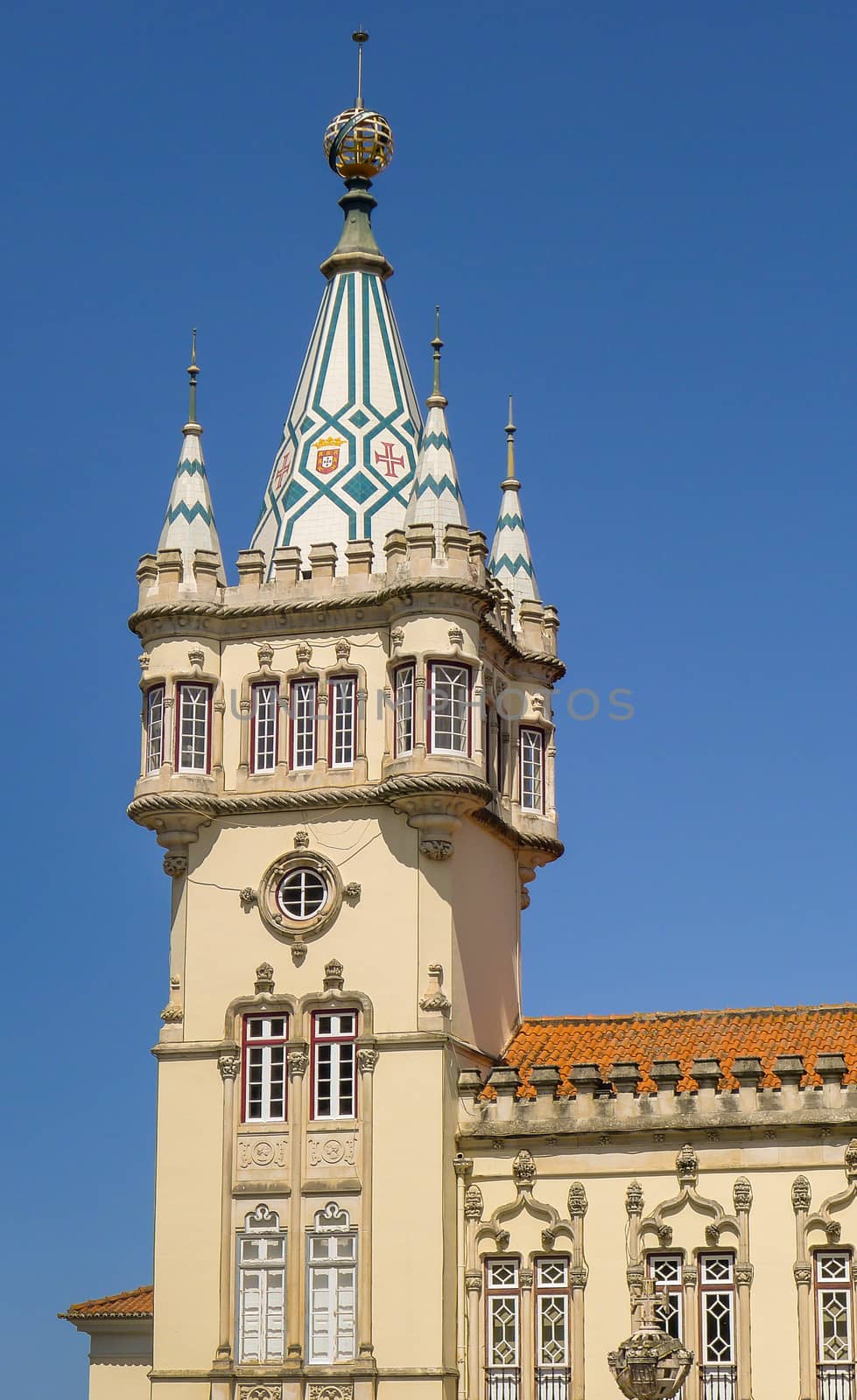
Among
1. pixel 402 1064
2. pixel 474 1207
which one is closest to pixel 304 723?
pixel 402 1064

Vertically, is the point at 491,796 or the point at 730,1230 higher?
the point at 491,796

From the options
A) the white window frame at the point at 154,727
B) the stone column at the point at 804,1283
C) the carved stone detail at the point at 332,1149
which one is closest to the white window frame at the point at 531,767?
the white window frame at the point at 154,727

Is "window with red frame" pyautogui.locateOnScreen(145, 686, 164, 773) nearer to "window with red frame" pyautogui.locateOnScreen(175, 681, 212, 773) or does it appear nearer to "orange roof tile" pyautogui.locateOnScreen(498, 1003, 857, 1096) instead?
"window with red frame" pyautogui.locateOnScreen(175, 681, 212, 773)

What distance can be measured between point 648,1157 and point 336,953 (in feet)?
23.4

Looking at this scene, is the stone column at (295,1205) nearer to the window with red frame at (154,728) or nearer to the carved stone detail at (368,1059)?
the carved stone detail at (368,1059)

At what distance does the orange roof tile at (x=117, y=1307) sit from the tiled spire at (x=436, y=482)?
58.3 ft

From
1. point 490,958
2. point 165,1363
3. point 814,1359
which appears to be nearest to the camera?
point 814,1359

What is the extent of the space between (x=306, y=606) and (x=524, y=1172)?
1193 cm

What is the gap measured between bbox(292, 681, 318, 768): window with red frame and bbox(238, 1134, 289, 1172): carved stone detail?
24.1 feet

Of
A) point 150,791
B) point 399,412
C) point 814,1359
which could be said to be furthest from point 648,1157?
point 399,412

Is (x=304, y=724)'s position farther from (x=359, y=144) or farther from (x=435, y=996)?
(x=359, y=144)

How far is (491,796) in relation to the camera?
5088 cm

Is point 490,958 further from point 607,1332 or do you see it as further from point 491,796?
point 607,1332

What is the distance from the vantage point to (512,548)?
188 feet
